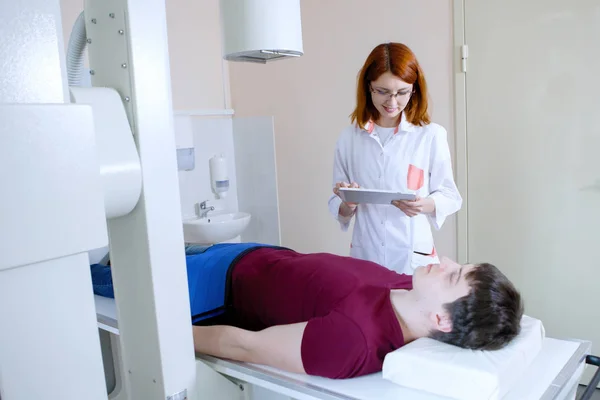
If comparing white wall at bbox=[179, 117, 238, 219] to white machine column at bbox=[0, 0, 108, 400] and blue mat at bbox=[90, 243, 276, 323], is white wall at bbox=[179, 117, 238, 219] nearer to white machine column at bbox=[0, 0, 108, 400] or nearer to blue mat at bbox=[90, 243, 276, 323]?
blue mat at bbox=[90, 243, 276, 323]

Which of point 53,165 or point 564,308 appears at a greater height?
point 53,165

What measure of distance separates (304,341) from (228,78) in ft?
9.09

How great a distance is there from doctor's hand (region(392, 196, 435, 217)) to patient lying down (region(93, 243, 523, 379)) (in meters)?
0.43

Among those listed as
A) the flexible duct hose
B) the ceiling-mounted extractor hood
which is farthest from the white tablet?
the flexible duct hose

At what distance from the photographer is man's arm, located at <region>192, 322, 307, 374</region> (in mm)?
1220

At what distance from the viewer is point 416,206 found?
1870mm

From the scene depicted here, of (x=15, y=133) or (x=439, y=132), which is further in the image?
(x=439, y=132)

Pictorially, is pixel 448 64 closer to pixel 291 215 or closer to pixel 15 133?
pixel 291 215

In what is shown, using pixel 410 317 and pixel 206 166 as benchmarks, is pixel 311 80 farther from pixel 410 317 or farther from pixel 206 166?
pixel 410 317

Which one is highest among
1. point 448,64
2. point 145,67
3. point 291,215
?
point 448,64

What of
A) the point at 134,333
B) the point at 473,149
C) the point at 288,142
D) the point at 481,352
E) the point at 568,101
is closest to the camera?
the point at 134,333

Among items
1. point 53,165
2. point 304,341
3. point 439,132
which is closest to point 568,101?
point 439,132

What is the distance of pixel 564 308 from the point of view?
2.62m

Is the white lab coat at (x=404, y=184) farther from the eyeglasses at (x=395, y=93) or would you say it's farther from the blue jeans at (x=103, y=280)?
the blue jeans at (x=103, y=280)
